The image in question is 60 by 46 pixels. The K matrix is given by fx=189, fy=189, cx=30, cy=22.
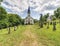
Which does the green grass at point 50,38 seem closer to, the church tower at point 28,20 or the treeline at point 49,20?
the treeline at point 49,20

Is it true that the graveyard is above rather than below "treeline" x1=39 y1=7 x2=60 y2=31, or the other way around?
below

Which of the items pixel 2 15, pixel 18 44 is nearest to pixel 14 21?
pixel 2 15

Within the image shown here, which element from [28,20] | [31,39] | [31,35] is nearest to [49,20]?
[28,20]

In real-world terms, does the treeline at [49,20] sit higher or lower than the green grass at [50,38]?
higher

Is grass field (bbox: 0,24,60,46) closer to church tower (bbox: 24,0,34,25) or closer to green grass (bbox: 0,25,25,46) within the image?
green grass (bbox: 0,25,25,46)

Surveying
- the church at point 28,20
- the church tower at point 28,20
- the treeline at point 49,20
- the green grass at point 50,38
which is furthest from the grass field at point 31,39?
the church at point 28,20

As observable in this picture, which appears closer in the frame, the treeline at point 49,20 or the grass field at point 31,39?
the grass field at point 31,39

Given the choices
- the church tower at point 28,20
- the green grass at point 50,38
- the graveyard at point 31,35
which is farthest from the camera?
the church tower at point 28,20

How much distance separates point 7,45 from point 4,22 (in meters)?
82.1

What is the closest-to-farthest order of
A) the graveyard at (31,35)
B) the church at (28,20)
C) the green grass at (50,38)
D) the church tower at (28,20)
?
1. the green grass at (50,38)
2. the graveyard at (31,35)
3. the church tower at (28,20)
4. the church at (28,20)

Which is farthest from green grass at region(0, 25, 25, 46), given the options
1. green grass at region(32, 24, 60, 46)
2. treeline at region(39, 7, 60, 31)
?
treeline at region(39, 7, 60, 31)

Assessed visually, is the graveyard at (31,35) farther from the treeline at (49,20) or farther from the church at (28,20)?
the church at (28,20)

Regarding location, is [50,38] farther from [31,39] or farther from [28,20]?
[28,20]

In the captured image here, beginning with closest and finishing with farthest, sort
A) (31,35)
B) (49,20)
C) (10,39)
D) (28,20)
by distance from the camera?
(10,39) → (31,35) → (49,20) → (28,20)
